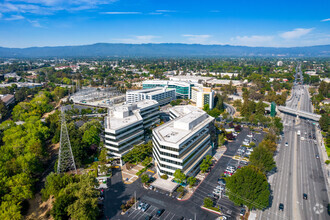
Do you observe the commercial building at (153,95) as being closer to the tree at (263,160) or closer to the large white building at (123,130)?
the large white building at (123,130)

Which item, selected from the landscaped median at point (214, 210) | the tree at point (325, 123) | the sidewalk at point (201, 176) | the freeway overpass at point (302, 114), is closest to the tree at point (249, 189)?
the landscaped median at point (214, 210)

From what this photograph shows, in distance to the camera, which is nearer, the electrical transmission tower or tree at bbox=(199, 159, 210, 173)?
tree at bbox=(199, 159, 210, 173)

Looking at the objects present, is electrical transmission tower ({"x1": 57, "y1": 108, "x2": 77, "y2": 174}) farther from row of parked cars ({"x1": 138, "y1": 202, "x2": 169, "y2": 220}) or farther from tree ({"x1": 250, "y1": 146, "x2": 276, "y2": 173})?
tree ({"x1": 250, "y1": 146, "x2": 276, "y2": 173})

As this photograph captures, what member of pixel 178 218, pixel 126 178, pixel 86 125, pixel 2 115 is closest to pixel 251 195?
pixel 178 218

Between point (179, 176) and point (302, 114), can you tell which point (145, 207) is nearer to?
point (179, 176)

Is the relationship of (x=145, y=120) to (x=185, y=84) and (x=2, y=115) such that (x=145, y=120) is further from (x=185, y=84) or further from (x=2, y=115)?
(x=2, y=115)

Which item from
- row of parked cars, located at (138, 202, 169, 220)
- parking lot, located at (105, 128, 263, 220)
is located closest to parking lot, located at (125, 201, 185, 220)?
parking lot, located at (105, 128, 263, 220)

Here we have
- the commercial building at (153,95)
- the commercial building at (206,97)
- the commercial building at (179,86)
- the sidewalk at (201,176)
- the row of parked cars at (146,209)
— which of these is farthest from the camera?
the commercial building at (179,86)
